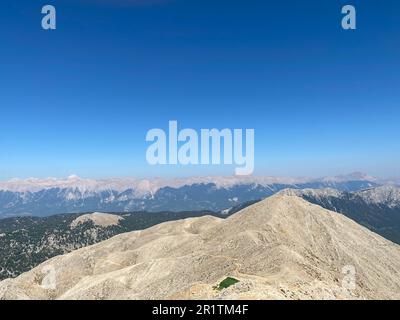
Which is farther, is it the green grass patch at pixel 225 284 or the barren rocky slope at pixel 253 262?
the barren rocky slope at pixel 253 262

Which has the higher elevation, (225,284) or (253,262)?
(225,284)

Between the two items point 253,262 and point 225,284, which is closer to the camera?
point 225,284

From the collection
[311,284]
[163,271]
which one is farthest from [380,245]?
[311,284]

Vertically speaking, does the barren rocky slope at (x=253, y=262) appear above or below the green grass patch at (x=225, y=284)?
below

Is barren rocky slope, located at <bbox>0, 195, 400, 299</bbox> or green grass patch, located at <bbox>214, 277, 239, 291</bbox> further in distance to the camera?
barren rocky slope, located at <bbox>0, 195, 400, 299</bbox>

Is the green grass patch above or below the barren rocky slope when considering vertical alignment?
above
